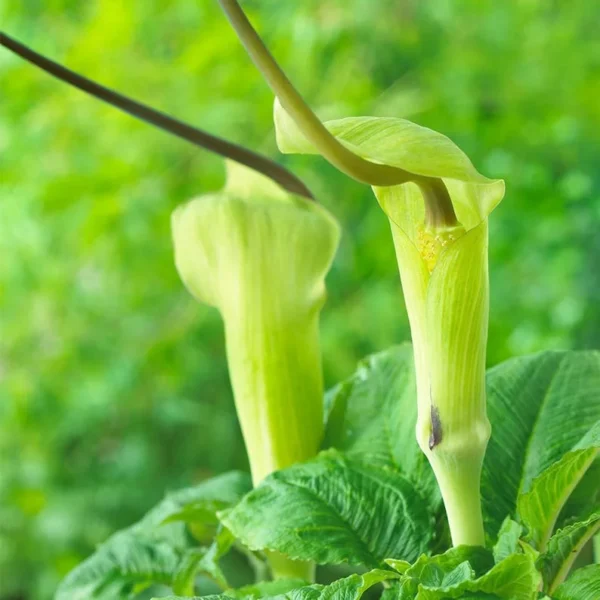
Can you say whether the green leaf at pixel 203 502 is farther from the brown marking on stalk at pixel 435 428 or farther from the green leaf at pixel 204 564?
the brown marking on stalk at pixel 435 428

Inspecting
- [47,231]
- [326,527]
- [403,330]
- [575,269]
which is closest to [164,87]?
[47,231]

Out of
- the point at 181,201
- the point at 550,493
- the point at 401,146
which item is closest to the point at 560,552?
the point at 550,493

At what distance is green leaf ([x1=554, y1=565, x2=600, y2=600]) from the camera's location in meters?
0.22

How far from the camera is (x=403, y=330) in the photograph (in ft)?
3.58

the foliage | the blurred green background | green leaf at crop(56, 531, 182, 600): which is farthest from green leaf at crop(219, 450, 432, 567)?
the blurred green background

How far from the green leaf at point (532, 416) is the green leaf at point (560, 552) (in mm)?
33

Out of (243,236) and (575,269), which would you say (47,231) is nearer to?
(575,269)

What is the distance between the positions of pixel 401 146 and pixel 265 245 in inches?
5.4

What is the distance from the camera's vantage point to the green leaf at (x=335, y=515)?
275 millimetres

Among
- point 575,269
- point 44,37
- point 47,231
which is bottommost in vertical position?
point 575,269

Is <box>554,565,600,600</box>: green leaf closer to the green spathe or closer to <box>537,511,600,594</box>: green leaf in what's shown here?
<box>537,511,600,594</box>: green leaf

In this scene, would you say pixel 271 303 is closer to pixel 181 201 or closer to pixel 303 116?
pixel 303 116

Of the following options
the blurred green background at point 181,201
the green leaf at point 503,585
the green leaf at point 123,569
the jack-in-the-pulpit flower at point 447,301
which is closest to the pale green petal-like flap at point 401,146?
the jack-in-the-pulpit flower at point 447,301

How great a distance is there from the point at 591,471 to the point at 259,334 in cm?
15
